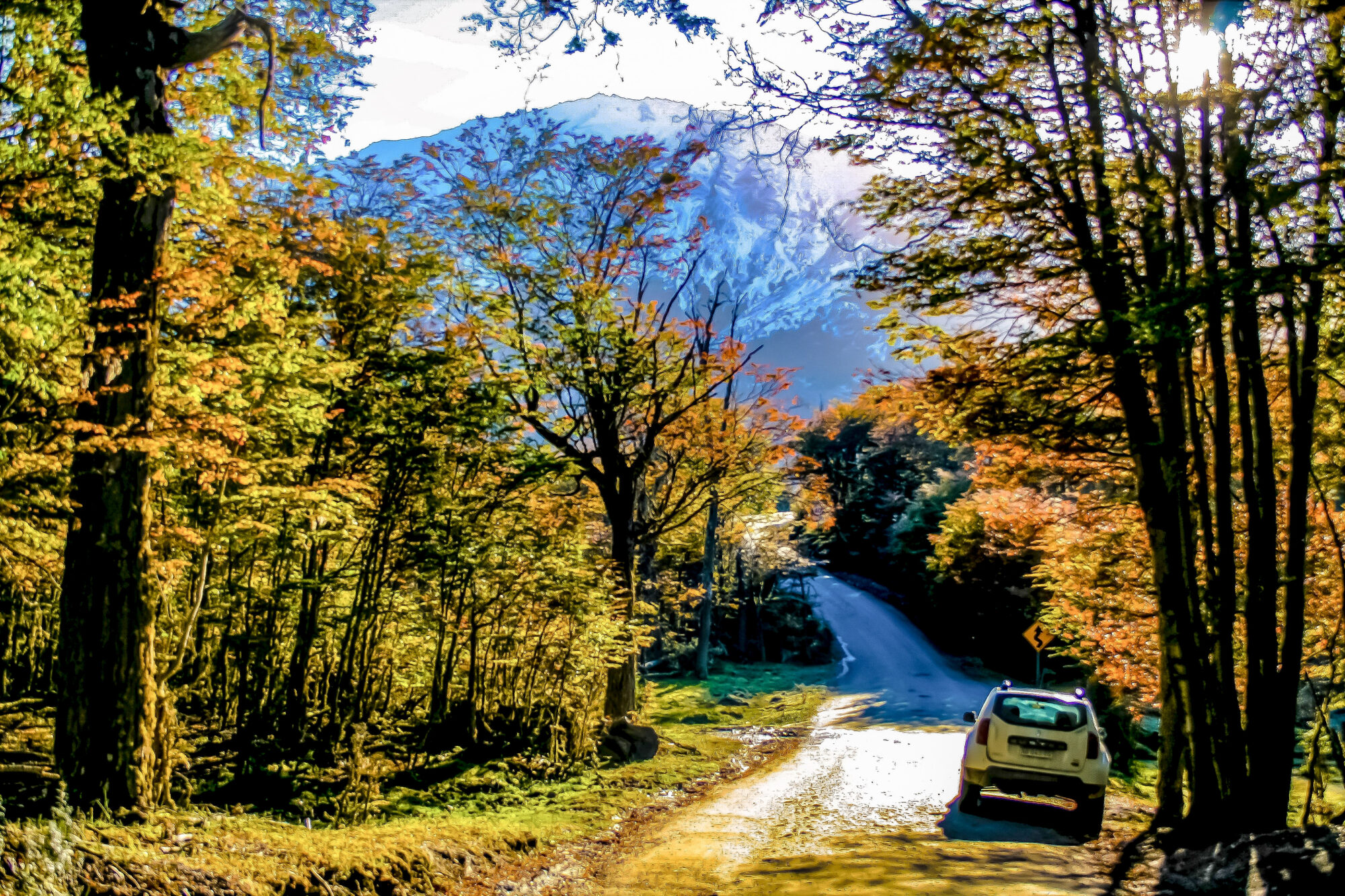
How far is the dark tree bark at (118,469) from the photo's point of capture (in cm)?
518

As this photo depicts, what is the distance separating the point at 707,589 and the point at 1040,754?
55.8 ft

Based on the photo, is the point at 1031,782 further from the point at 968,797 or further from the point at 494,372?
the point at 494,372

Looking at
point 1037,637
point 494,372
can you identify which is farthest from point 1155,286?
point 1037,637

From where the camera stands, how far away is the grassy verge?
3762 millimetres

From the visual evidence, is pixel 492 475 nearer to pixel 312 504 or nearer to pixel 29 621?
pixel 312 504

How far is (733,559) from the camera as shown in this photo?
32594 millimetres

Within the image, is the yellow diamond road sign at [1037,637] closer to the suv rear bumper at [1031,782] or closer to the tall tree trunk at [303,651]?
the suv rear bumper at [1031,782]

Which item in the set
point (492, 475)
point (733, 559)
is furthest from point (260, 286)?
point (733, 559)

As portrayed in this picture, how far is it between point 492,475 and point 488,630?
2525mm

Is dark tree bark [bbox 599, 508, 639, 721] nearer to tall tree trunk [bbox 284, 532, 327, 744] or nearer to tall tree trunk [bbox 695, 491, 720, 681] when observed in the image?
tall tree trunk [bbox 284, 532, 327, 744]

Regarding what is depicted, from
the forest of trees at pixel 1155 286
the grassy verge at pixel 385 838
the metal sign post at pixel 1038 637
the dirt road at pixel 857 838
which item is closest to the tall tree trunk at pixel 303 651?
the grassy verge at pixel 385 838

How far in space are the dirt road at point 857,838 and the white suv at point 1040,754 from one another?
456 mm

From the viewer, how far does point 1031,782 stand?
8.82m

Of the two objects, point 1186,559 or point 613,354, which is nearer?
point 1186,559
